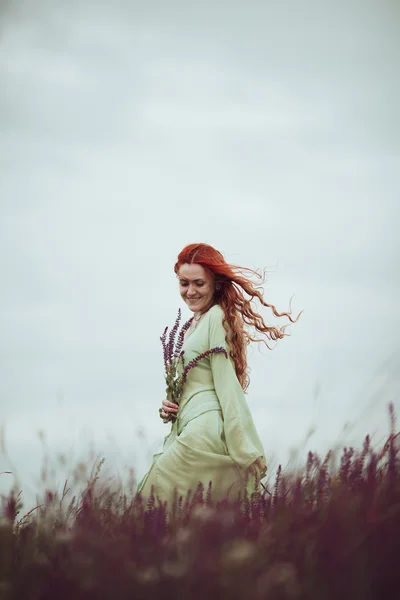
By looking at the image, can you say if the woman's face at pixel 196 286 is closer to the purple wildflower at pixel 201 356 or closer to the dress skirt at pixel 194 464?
the purple wildflower at pixel 201 356

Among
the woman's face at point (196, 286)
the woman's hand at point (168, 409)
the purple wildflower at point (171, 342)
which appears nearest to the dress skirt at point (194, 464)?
the woman's hand at point (168, 409)

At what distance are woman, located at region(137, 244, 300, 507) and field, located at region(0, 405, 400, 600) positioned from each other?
62.0 inches

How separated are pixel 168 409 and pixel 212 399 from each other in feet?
0.98

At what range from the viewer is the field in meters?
1.52

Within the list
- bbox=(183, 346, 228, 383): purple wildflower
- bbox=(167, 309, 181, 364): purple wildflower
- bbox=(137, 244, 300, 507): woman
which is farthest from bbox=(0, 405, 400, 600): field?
bbox=(167, 309, 181, 364): purple wildflower

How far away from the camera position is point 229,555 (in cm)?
145

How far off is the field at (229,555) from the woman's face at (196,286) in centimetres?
250

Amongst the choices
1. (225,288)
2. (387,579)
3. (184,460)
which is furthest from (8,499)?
(225,288)

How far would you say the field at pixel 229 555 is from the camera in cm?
152

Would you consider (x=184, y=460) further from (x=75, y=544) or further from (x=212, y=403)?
(x=75, y=544)

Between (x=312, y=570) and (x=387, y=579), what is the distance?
7.0 inches

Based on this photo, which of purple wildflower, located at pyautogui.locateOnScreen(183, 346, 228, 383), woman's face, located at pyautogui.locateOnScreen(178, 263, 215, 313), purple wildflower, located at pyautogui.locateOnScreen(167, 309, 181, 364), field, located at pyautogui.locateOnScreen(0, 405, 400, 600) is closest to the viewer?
field, located at pyautogui.locateOnScreen(0, 405, 400, 600)

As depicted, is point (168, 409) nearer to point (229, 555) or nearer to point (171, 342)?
point (171, 342)

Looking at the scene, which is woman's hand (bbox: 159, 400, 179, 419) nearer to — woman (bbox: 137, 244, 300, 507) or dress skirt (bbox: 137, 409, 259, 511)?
woman (bbox: 137, 244, 300, 507)
